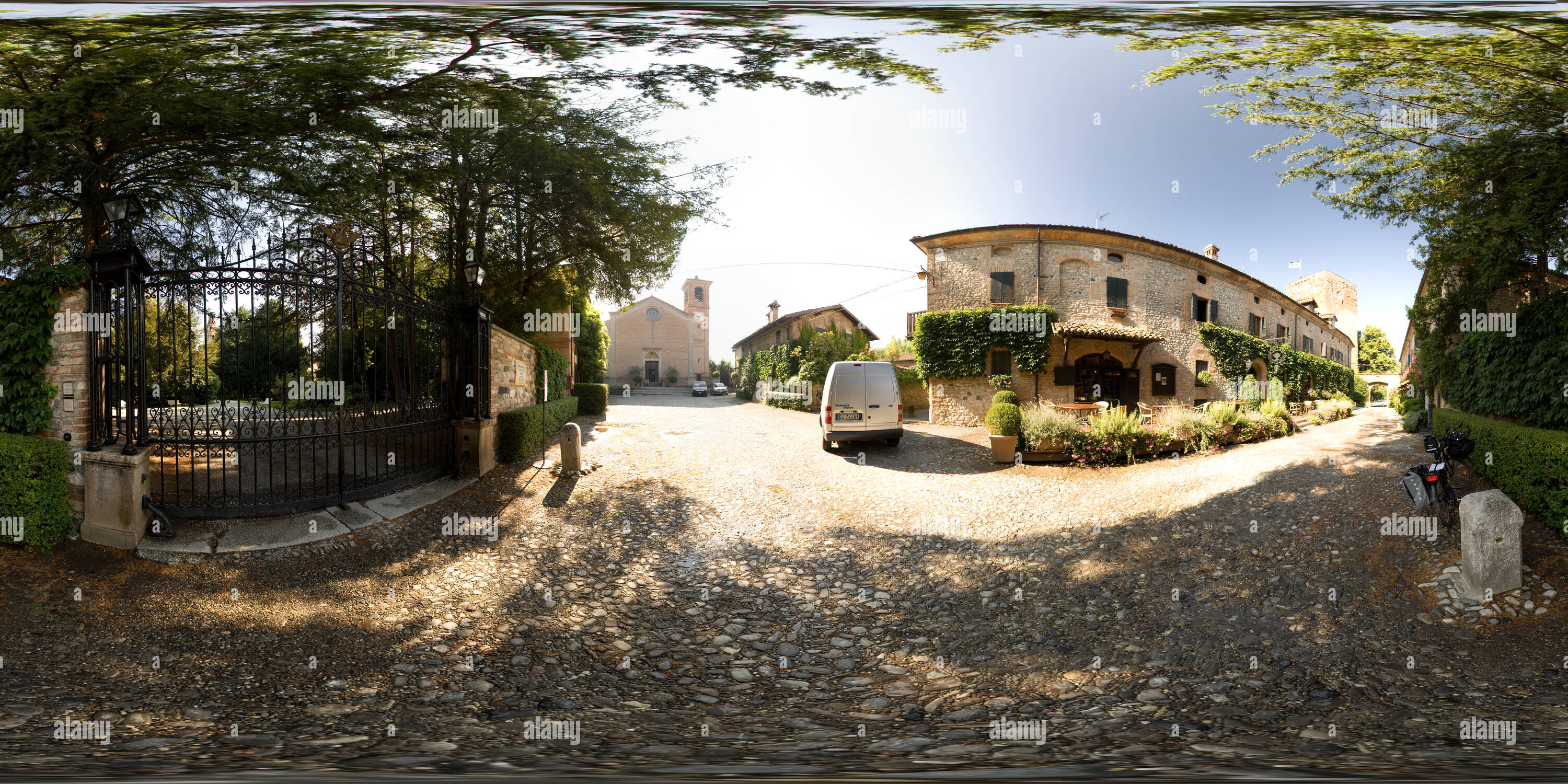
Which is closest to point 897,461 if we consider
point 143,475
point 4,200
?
point 143,475

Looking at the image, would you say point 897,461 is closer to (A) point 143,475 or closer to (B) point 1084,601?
(B) point 1084,601

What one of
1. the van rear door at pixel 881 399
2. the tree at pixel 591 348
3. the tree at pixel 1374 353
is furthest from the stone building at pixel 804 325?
the tree at pixel 1374 353

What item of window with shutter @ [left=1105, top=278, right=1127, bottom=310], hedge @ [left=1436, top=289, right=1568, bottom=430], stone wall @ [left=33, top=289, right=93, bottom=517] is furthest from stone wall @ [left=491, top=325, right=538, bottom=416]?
window with shutter @ [left=1105, top=278, right=1127, bottom=310]

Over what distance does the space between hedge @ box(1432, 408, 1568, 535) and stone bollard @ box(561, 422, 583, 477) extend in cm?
959

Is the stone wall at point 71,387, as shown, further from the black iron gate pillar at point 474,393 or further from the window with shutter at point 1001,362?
the window with shutter at point 1001,362

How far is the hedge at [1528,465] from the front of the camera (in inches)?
168

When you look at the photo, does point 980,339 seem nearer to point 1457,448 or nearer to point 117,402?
point 1457,448

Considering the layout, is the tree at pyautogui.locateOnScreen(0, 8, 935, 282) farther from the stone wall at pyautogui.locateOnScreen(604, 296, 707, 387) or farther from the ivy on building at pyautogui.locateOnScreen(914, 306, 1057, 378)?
the stone wall at pyautogui.locateOnScreen(604, 296, 707, 387)

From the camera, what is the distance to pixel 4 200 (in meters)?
5.45

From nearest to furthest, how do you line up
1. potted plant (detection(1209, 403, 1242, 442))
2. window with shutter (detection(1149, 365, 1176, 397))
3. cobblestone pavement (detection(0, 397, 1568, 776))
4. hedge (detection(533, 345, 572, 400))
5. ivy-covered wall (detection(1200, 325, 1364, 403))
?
cobblestone pavement (detection(0, 397, 1568, 776))
potted plant (detection(1209, 403, 1242, 442))
hedge (detection(533, 345, 572, 400))
window with shutter (detection(1149, 365, 1176, 397))
ivy-covered wall (detection(1200, 325, 1364, 403))

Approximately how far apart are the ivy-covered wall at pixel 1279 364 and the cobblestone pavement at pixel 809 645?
15.0 meters

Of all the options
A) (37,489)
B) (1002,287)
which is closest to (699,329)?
(1002,287)

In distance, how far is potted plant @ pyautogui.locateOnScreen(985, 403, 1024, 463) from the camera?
8.77 metres

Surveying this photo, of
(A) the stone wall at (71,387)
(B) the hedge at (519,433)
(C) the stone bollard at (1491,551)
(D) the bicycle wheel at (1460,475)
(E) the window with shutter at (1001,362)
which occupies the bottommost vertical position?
(C) the stone bollard at (1491,551)
